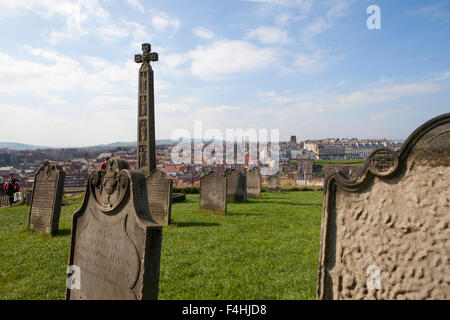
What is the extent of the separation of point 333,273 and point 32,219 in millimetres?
7684

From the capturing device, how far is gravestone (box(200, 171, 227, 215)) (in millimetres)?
9648

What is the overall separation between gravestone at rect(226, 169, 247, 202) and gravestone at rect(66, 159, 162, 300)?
9997mm

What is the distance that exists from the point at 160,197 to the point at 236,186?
5.85m

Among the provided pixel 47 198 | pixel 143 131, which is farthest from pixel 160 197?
pixel 143 131

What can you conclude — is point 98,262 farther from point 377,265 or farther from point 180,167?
point 180,167

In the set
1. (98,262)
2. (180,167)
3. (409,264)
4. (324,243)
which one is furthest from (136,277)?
(180,167)

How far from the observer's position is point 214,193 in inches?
390

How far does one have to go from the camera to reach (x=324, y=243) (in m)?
2.73

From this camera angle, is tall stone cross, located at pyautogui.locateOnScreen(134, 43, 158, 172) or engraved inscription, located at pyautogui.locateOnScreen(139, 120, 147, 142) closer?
tall stone cross, located at pyautogui.locateOnScreen(134, 43, 158, 172)

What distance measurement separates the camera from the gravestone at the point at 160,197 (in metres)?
7.91

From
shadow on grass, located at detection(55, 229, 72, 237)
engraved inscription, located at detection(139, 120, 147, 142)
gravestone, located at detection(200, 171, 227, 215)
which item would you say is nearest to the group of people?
engraved inscription, located at detection(139, 120, 147, 142)

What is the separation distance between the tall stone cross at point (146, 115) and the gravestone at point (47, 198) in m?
4.55

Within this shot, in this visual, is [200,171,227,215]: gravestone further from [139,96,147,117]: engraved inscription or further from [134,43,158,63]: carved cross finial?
[134,43,158,63]: carved cross finial
